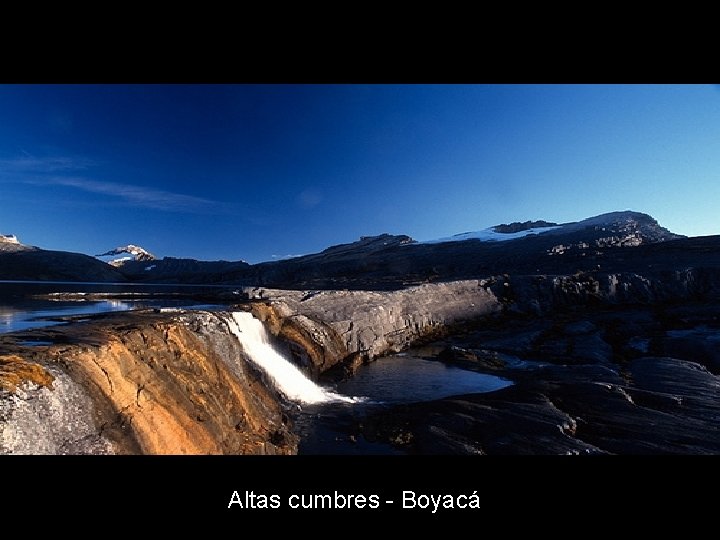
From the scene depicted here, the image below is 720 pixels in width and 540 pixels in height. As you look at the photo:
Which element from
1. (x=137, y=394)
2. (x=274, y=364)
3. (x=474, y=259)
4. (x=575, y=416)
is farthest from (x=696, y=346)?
(x=474, y=259)

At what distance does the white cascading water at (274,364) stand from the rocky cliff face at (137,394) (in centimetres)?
163

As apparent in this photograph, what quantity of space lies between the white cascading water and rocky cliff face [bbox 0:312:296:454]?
1.63 meters

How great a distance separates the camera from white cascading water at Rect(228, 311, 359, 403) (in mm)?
19594

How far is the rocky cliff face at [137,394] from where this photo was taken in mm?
8297

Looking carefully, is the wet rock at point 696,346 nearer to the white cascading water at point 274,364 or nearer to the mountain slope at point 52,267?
the white cascading water at point 274,364

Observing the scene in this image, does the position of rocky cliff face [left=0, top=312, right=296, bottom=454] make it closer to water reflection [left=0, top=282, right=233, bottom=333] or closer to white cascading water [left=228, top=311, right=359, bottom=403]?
white cascading water [left=228, top=311, right=359, bottom=403]

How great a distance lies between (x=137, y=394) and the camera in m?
11.0

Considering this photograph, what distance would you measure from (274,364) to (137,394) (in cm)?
1044

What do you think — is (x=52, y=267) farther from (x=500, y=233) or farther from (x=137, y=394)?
(x=500, y=233)

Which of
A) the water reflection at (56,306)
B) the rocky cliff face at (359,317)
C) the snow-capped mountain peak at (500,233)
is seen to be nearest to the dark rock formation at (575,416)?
the rocky cliff face at (359,317)

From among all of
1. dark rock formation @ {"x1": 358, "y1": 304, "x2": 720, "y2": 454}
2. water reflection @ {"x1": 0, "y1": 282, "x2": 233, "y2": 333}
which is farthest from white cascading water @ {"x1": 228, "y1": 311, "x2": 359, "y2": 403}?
water reflection @ {"x1": 0, "y1": 282, "x2": 233, "y2": 333}

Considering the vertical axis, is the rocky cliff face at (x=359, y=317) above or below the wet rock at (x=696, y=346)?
above

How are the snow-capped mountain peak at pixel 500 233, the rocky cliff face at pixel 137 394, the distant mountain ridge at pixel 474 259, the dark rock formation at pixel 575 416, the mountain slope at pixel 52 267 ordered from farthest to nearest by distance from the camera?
the snow-capped mountain peak at pixel 500 233 < the mountain slope at pixel 52 267 < the distant mountain ridge at pixel 474 259 < the dark rock formation at pixel 575 416 < the rocky cliff face at pixel 137 394

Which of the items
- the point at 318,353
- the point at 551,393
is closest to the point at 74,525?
the point at 551,393
